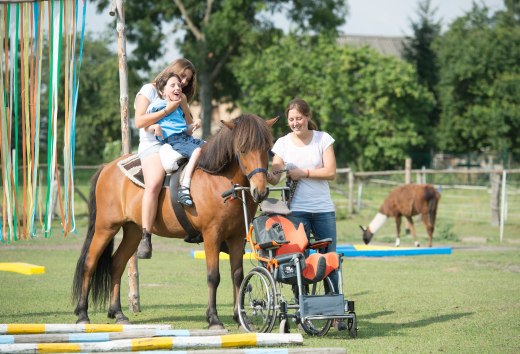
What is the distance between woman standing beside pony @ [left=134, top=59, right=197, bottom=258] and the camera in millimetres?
8422

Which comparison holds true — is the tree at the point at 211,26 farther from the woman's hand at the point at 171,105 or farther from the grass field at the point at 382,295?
the woman's hand at the point at 171,105

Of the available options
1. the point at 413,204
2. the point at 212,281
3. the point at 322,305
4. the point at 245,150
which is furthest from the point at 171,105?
the point at 413,204

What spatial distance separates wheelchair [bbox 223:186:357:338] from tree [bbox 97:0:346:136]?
35.1 m

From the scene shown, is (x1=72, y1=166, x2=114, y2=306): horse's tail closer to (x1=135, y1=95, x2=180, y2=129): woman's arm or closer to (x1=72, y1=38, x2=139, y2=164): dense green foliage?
(x1=135, y1=95, x2=180, y2=129): woman's arm

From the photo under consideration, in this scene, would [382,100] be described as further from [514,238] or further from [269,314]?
[269,314]

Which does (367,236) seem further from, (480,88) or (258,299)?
(480,88)

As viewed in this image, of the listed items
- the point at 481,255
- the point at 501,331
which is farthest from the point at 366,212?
the point at 501,331

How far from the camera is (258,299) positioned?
7.82 meters

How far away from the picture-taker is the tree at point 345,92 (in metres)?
44.6

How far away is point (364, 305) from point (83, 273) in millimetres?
3385

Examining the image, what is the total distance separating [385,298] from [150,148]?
3924 mm

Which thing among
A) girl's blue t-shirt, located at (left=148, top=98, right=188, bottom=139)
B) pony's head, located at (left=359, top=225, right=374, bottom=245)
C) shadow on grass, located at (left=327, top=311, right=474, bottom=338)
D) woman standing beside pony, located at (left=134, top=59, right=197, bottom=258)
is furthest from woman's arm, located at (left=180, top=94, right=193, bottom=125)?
pony's head, located at (left=359, top=225, right=374, bottom=245)

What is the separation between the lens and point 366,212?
1185 inches

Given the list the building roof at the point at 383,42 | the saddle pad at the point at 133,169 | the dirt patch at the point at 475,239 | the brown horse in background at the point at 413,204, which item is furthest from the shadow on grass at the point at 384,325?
the building roof at the point at 383,42
